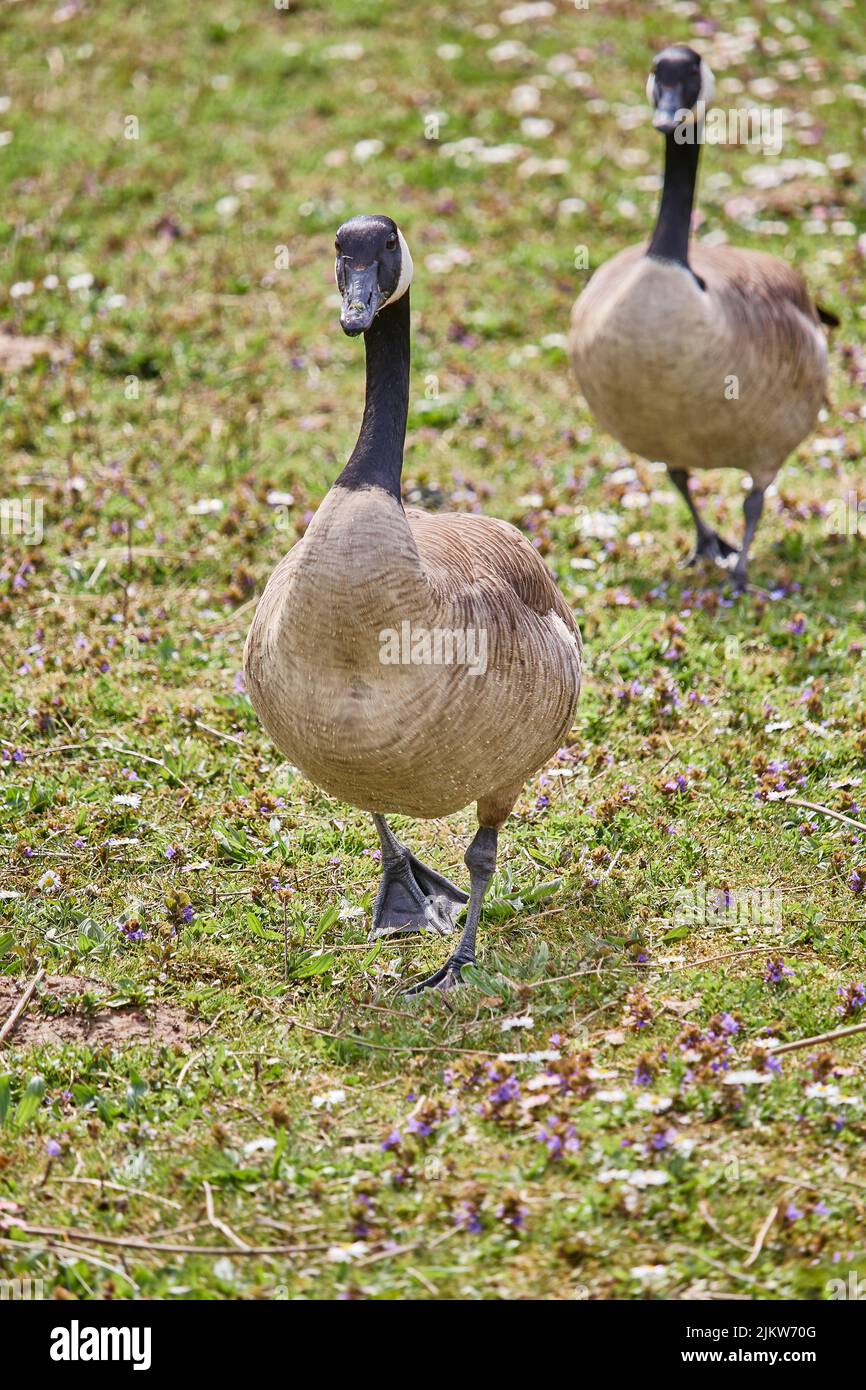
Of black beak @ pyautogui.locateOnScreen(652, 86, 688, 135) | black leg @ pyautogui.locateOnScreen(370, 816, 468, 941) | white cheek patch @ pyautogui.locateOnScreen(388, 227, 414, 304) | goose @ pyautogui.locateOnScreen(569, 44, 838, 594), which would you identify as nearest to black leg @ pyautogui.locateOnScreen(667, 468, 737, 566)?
goose @ pyautogui.locateOnScreen(569, 44, 838, 594)

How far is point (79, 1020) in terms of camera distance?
205 inches

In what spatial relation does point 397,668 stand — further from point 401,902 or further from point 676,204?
point 676,204

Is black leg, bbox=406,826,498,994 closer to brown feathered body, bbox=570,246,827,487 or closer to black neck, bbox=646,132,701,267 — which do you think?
brown feathered body, bbox=570,246,827,487

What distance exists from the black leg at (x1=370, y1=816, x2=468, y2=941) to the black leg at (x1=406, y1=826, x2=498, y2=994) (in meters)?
0.29

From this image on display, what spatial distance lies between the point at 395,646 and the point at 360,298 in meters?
1.11

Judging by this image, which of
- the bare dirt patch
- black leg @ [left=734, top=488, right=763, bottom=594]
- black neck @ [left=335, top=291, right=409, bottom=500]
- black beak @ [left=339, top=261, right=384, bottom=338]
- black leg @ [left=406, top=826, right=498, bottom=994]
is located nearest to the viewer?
black beak @ [left=339, top=261, right=384, bottom=338]

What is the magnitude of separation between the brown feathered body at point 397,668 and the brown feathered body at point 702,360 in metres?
3.14

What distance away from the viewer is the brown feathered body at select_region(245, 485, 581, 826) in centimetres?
457

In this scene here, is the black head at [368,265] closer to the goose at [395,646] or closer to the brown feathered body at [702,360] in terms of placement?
the goose at [395,646]

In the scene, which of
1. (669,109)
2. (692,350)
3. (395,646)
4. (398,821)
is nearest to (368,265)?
(395,646)

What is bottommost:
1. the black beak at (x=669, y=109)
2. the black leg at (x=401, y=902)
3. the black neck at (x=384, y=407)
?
the black leg at (x=401, y=902)

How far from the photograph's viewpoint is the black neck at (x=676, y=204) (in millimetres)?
8156

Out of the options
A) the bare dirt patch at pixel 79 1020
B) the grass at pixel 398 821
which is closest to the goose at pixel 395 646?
the grass at pixel 398 821

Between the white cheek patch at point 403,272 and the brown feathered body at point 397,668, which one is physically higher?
the white cheek patch at point 403,272
